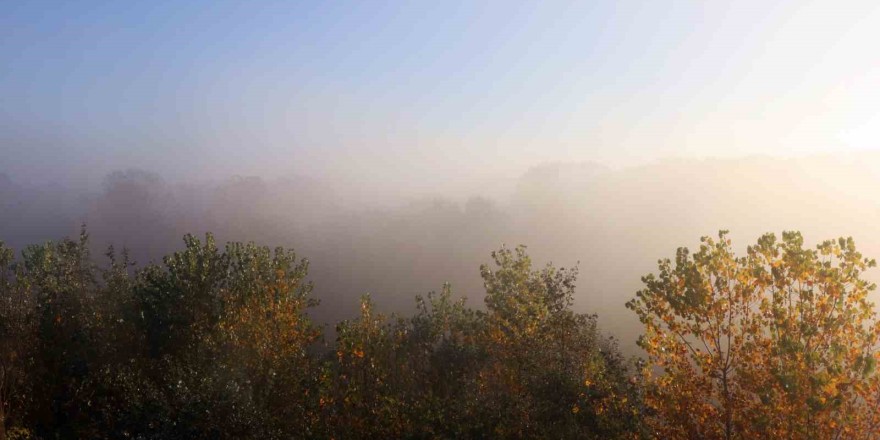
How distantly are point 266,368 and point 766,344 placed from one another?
86.0 feet

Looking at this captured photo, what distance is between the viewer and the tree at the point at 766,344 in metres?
18.1

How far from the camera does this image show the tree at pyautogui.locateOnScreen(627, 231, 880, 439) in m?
18.1

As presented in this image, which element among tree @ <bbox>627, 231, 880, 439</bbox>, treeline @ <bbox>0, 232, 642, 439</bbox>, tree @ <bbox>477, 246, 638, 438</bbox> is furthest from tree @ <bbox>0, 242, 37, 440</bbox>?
tree @ <bbox>627, 231, 880, 439</bbox>

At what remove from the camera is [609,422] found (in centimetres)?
2889

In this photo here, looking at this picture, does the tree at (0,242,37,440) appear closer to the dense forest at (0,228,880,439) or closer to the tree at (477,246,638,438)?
the dense forest at (0,228,880,439)

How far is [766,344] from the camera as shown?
20812 millimetres

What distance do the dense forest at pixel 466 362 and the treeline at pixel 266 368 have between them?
130 millimetres

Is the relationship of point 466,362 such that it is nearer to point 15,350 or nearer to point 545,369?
point 545,369

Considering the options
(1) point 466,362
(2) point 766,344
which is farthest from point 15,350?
(2) point 766,344

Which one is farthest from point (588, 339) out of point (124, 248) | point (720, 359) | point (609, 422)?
point (124, 248)

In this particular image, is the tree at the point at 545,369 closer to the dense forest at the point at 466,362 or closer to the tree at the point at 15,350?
the dense forest at the point at 466,362

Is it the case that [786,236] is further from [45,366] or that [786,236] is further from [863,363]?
[45,366]

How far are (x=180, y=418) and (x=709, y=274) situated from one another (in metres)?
22.5

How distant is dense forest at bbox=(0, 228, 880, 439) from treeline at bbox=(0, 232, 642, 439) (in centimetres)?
13
